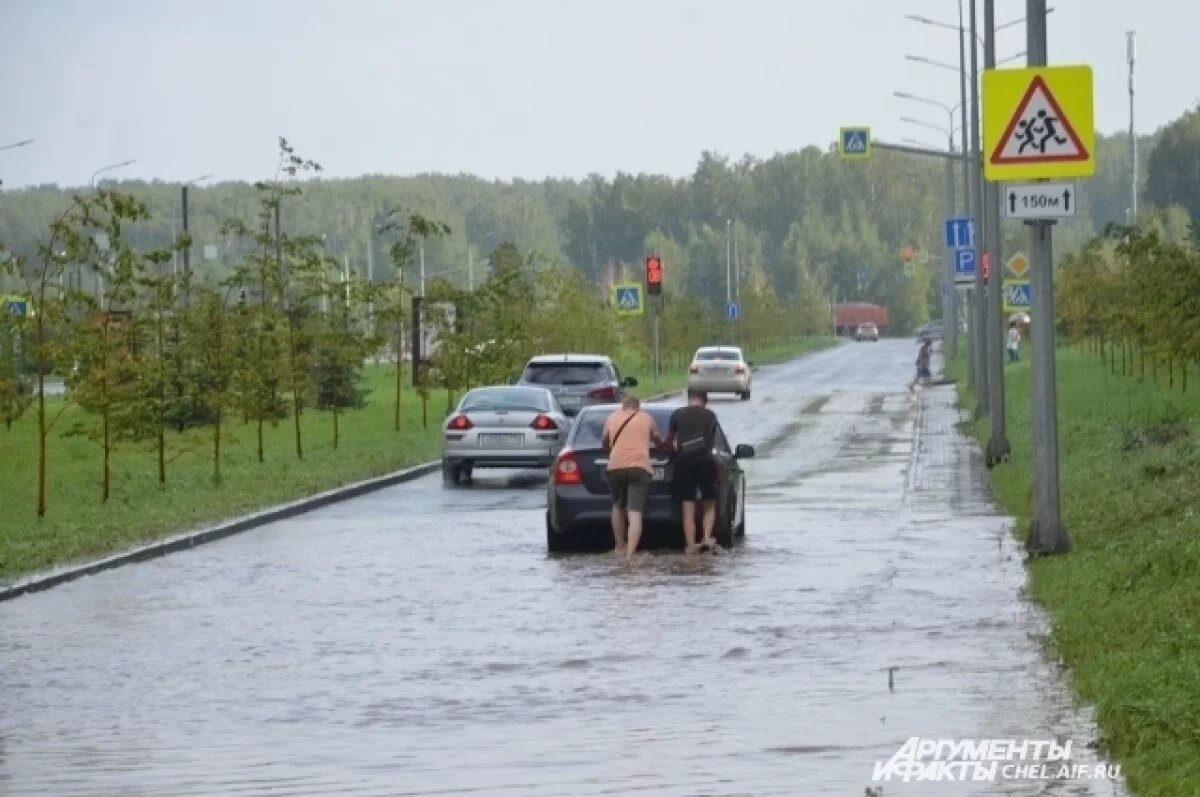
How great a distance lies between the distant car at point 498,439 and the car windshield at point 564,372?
31.0ft

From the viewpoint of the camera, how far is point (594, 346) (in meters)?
72.5

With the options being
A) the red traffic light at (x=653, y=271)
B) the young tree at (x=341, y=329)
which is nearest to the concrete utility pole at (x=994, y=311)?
the young tree at (x=341, y=329)

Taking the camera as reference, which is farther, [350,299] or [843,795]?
[350,299]

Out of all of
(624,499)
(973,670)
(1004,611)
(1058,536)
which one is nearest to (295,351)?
(624,499)

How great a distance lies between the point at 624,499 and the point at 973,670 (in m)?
8.96

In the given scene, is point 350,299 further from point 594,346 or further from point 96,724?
point 96,724

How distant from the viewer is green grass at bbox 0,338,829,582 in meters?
23.8

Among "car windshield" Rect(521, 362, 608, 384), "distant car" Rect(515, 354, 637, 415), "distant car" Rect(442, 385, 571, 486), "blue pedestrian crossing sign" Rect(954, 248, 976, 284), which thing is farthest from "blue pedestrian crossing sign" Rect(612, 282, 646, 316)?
"distant car" Rect(442, 385, 571, 486)

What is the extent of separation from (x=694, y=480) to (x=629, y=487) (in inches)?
22.7

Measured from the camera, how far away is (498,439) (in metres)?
35.0

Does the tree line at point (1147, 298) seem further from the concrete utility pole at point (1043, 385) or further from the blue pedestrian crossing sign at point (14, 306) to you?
the blue pedestrian crossing sign at point (14, 306)

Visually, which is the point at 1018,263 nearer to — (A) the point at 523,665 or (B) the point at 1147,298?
(B) the point at 1147,298

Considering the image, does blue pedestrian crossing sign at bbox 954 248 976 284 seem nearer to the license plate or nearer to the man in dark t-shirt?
the license plate

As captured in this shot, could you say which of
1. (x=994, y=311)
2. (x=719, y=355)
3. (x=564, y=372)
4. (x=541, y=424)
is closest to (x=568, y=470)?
(x=541, y=424)
